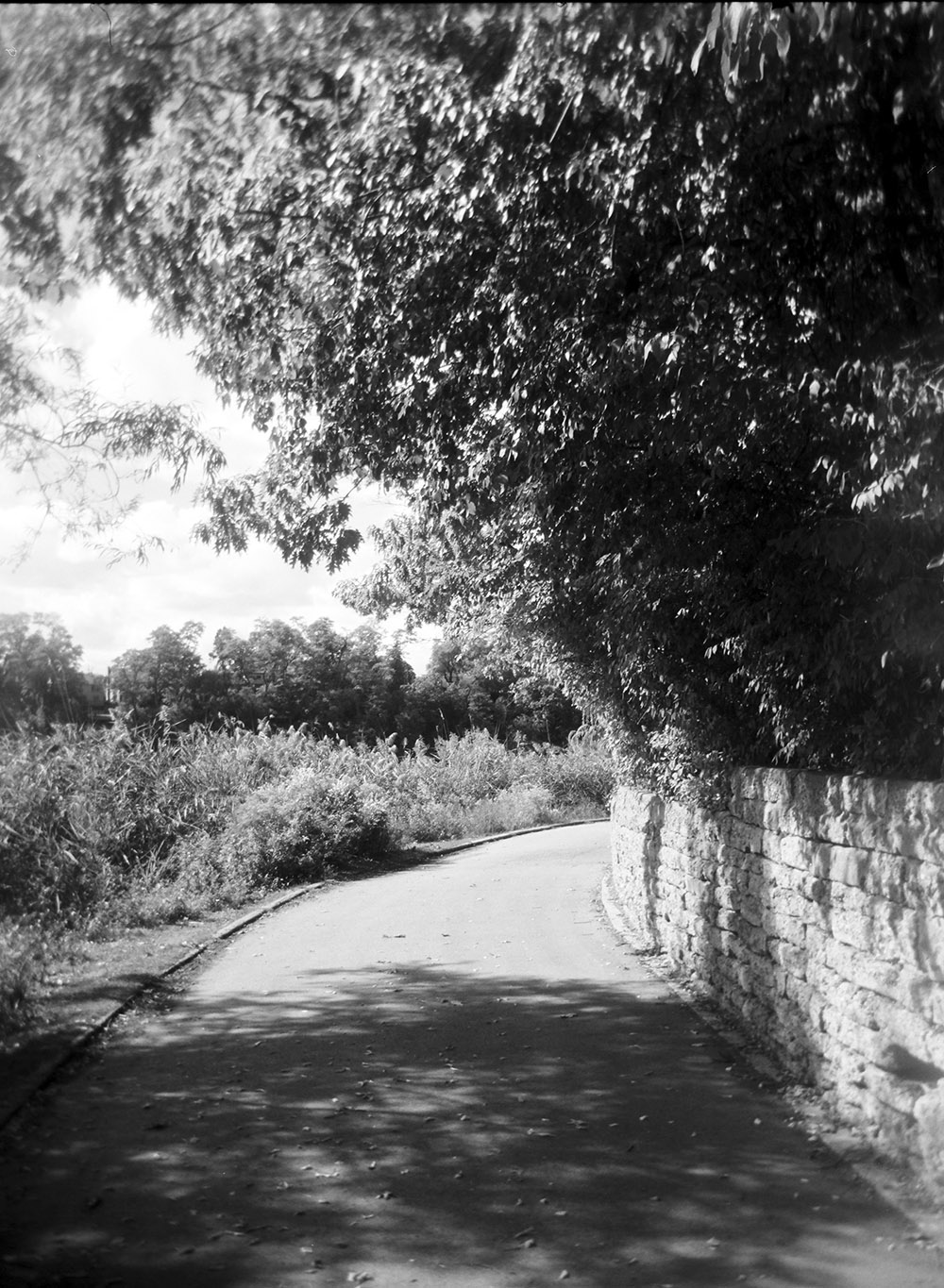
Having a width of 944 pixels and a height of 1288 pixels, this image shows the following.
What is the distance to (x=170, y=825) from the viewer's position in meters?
19.1

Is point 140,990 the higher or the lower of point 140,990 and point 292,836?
the lower

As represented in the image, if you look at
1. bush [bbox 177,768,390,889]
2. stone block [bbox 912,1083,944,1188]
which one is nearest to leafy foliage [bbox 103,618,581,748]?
bush [bbox 177,768,390,889]

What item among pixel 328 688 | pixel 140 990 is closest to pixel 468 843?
pixel 140 990

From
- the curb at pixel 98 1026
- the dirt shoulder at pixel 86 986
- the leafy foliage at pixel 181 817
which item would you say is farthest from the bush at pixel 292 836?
the curb at pixel 98 1026

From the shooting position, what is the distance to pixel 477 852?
25.7m

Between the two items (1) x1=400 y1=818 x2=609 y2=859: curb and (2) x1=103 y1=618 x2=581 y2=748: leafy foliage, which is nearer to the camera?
(1) x1=400 y1=818 x2=609 y2=859: curb

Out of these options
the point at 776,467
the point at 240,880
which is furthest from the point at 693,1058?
the point at 240,880

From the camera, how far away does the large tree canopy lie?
543 centimetres

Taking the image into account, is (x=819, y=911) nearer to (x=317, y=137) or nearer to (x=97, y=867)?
(x=317, y=137)

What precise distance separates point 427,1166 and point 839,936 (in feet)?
8.72

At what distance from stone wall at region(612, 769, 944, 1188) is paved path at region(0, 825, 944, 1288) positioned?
40 centimetres

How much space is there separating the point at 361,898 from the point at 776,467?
1217cm

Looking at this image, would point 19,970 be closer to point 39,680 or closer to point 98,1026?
point 98,1026

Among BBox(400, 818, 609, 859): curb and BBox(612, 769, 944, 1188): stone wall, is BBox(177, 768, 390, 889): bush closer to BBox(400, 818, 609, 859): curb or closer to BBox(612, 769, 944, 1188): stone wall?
BBox(400, 818, 609, 859): curb
